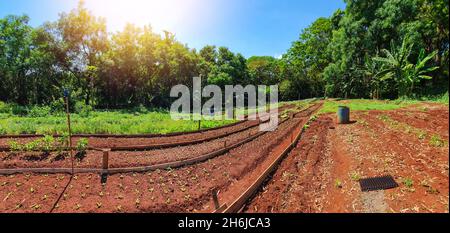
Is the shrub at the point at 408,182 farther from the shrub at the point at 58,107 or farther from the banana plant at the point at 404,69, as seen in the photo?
the shrub at the point at 58,107

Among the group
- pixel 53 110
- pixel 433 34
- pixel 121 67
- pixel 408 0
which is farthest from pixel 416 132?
pixel 121 67

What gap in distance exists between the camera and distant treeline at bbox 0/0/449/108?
16.1m

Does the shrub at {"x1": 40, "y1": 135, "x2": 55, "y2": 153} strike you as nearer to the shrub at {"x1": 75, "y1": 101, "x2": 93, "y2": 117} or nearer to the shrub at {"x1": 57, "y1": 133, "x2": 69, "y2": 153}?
the shrub at {"x1": 57, "y1": 133, "x2": 69, "y2": 153}

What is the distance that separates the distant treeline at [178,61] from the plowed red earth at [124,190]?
40.1 feet

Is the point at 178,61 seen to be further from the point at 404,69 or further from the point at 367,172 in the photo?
the point at 367,172

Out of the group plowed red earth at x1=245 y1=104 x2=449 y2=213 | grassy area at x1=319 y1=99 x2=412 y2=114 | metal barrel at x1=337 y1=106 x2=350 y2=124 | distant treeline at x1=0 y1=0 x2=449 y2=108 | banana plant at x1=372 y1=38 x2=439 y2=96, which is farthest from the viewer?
distant treeline at x1=0 y1=0 x2=449 y2=108

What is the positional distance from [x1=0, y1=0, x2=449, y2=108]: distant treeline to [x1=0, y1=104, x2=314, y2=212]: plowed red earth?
40.1ft

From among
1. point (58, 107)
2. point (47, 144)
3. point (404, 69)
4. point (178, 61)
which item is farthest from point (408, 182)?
point (178, 61)

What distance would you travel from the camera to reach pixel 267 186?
16.4ft

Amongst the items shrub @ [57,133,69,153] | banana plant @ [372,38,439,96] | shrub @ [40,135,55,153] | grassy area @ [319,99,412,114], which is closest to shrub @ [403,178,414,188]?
shrub @ [57,133,69,153]

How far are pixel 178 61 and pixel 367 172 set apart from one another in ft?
79.0

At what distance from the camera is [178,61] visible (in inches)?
1032

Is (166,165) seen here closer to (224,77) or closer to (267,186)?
(267,186)
